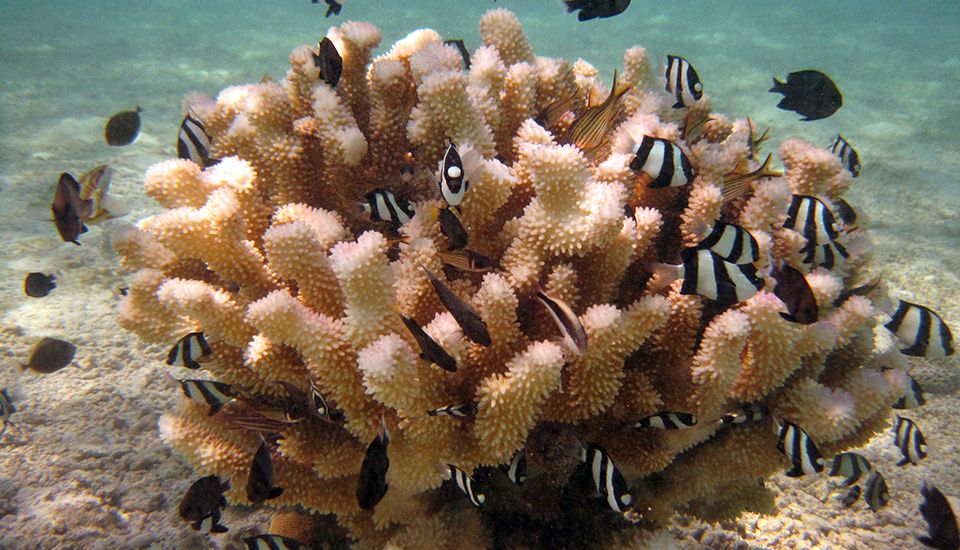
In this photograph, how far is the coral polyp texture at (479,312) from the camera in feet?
6.12

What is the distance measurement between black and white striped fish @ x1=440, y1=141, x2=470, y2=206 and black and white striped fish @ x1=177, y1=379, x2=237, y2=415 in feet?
4.36

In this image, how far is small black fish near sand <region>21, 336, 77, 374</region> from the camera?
11.9 ft

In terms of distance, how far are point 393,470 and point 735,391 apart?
1.41 m

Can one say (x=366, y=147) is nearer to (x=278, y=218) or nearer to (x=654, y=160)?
(x=278, y=218)

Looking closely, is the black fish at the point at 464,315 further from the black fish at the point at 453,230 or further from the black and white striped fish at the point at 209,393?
the black and white striped fish at the point at 209,393

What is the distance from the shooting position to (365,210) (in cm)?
221

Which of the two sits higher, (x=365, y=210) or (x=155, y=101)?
(x=365, y=210)

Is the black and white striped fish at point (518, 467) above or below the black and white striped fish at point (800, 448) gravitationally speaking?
above

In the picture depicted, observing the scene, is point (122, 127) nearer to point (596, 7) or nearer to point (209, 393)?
point (209, 393)

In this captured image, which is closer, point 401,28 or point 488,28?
point 488,28

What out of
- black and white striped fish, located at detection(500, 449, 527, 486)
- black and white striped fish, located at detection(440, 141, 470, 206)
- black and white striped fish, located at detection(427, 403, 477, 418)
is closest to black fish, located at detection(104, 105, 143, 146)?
black and white striped fish, located at detection(440, 141, 470, 206)

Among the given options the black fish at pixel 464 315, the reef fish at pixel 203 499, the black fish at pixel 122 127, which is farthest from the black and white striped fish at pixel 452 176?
the black fish at pixel 122 127

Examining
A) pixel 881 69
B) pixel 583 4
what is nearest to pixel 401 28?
pixel 881 69

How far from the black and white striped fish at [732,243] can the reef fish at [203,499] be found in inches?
88.0
